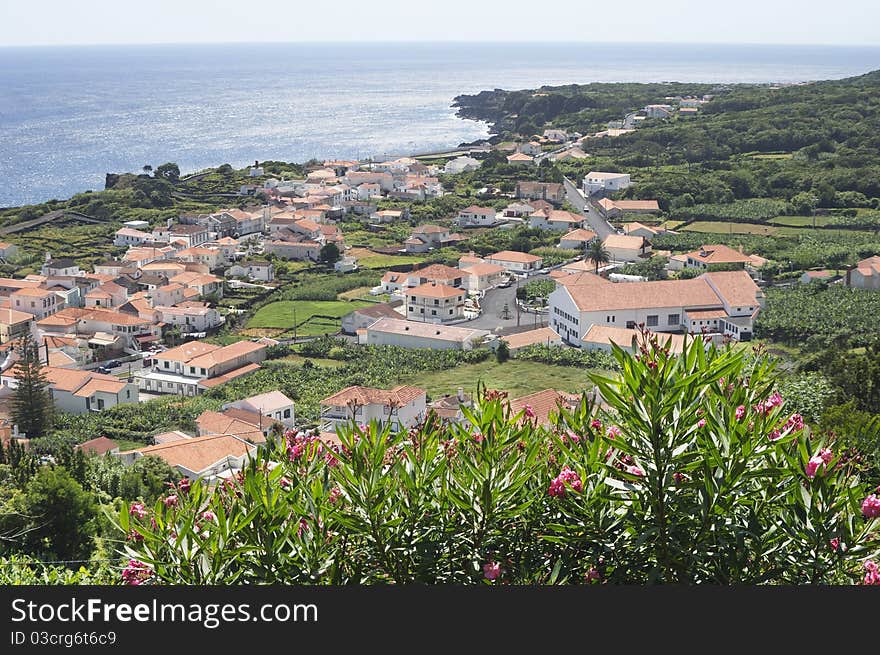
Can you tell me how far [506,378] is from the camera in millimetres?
24734

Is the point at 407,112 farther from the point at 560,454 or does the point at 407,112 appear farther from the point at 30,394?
the point at 560,454

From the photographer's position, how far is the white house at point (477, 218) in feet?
153

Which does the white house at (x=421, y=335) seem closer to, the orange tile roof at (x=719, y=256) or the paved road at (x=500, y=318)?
the paved road at (x=500, y=318)

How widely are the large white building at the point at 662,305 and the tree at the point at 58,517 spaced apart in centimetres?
1847

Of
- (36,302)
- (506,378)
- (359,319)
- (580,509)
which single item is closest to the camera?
(580,509)

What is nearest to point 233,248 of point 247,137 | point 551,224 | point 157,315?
point 157,315

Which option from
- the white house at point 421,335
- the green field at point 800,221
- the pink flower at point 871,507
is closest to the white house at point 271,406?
the white house at point 421,335

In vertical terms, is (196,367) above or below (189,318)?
below

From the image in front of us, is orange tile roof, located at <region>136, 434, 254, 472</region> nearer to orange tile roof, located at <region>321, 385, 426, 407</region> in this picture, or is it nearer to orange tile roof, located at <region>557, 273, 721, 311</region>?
orange tile roof, located at <region>321, 385, 426, 407</region>

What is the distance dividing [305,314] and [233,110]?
78283 millimetres

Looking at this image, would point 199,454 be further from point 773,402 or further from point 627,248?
point 627,248

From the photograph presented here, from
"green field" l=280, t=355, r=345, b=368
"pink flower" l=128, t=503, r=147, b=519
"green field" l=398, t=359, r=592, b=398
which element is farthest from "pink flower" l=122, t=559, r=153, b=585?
"green field" l=280, t=355, r=345, b=368

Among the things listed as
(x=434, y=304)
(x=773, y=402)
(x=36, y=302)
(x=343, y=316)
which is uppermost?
(x=773, y=402)

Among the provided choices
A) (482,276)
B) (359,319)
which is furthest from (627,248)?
(359,319)
